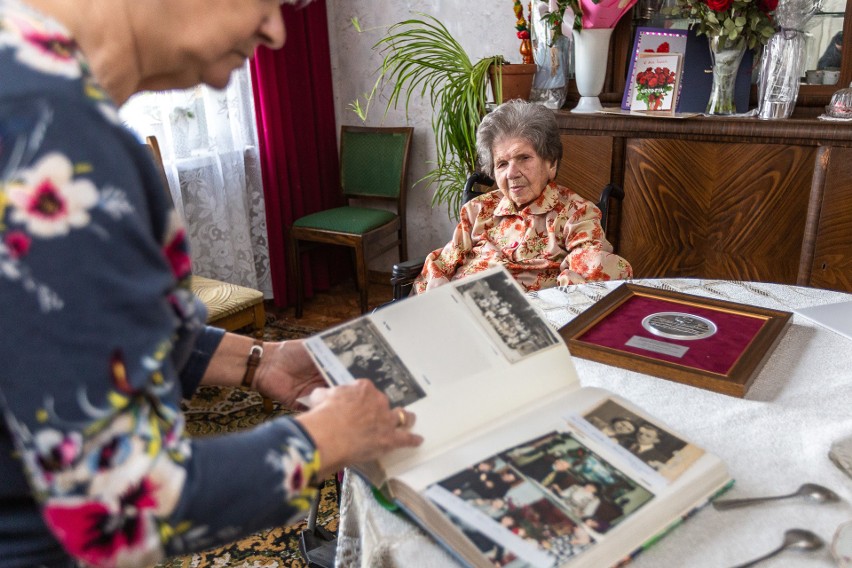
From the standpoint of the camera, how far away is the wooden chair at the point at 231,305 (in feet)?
7.89

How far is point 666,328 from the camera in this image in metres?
1.20

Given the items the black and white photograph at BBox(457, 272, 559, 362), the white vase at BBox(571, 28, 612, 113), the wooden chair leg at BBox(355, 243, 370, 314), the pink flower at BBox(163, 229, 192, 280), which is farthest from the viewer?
the wooden chair leg at BBox(355, 243, 370, 314)

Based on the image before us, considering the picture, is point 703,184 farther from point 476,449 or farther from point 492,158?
point 476,449

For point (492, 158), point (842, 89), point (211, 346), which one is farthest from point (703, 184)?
point (211, 346)

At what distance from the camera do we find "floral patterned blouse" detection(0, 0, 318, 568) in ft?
1.53


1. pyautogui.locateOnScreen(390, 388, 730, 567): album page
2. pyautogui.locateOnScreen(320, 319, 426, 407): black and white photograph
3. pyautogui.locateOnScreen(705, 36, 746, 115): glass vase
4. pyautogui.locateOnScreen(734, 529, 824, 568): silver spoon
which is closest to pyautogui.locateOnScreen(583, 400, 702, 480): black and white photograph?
pyautogui.locateOnScreen(390, 388, 730, 567): album page

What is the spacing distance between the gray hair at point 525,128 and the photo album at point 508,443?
1.19m

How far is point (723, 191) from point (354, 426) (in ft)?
6.51

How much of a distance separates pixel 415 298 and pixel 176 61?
1.34 feet

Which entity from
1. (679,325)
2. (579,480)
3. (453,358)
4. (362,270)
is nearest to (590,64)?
(362,270)

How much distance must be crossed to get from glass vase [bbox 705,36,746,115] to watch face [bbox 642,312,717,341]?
4.68ft

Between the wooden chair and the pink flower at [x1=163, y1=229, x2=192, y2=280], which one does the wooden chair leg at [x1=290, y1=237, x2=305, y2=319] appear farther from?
the pink flower at [x1=163, y1=229, x2=192, y2=280]

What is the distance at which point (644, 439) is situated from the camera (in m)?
0.80

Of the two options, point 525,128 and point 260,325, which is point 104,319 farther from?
point 260,325
